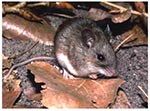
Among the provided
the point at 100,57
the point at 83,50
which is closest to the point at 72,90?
the point at 100,57

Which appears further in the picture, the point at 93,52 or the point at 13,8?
the point at 13,8

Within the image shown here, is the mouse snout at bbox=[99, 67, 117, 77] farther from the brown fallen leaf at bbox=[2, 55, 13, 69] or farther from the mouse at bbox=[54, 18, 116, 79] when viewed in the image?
the brown fallen leaf at bbox=[2, 55, 13, 69]

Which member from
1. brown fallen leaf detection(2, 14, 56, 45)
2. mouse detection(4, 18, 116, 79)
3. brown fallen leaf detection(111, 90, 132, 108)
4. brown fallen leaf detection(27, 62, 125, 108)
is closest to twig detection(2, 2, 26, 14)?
brown fallen leaf detection(2, 14, 56, 45)

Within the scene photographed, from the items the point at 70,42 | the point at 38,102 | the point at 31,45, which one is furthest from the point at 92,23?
the point at 38,102

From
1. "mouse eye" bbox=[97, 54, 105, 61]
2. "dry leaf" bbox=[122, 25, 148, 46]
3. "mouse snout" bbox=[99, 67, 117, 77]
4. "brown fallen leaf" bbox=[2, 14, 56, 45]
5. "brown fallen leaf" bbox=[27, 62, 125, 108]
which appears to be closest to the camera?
"brown fallen leaf" bbox=[27, 62, 125, 108]

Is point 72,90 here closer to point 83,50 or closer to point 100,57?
point 100,57

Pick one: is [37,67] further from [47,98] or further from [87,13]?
[87,13]
